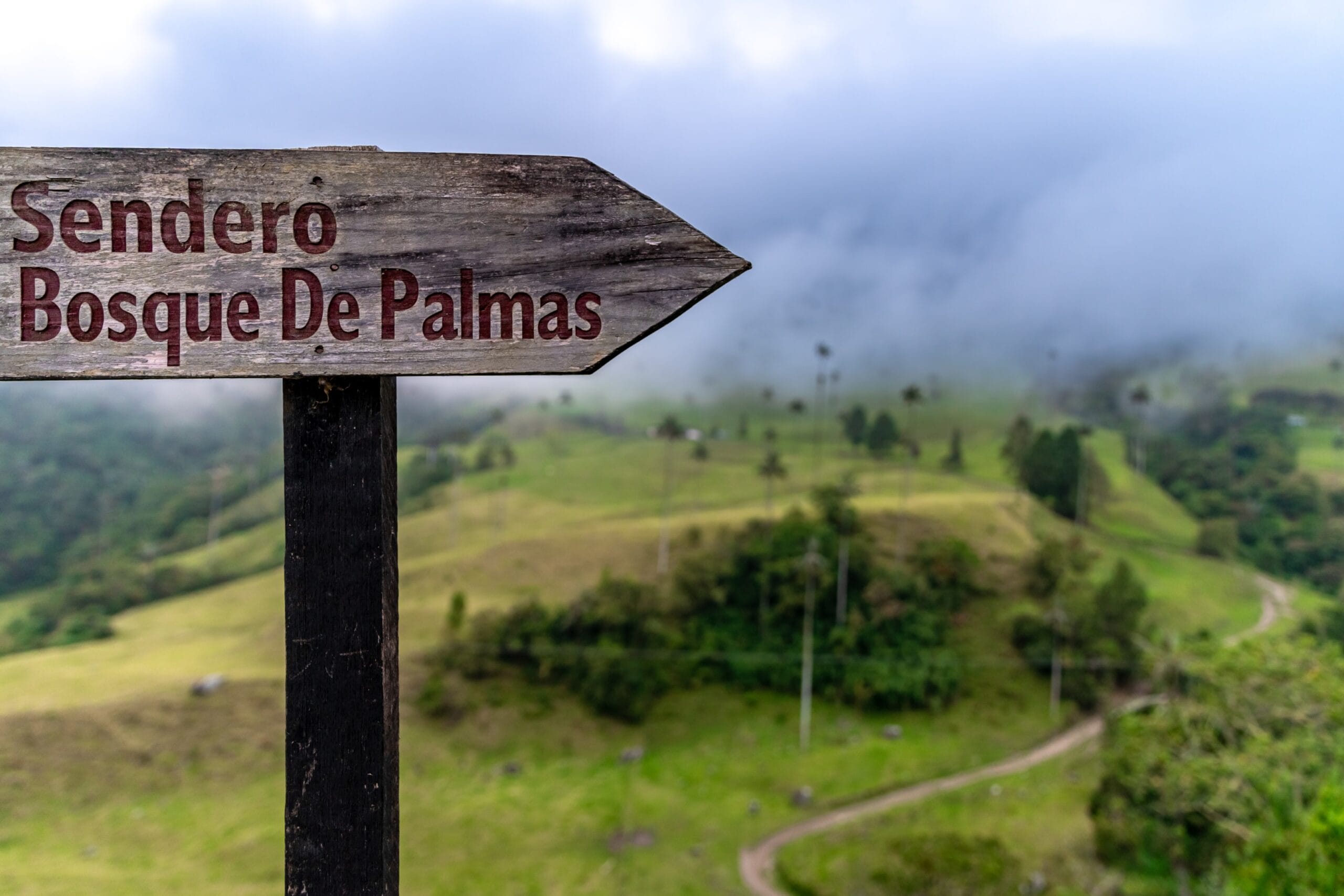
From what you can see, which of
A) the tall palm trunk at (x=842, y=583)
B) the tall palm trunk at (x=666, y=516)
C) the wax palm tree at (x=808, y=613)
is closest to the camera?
the wax palm tree at (x=808, y=613)

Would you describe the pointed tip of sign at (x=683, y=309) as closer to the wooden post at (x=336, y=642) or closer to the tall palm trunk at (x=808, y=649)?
the wooden post at (x=336, y=642)

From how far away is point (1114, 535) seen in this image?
2904 inches

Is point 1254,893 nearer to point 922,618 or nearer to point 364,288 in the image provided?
point 364,288

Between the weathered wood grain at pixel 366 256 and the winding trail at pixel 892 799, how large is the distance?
120 ft

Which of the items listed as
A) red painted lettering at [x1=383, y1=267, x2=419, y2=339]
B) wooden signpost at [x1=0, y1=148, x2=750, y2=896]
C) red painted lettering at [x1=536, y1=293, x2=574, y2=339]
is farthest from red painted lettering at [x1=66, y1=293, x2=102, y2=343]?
red painted lettering at [x1=536, y1=293, x2=574, y2=339]

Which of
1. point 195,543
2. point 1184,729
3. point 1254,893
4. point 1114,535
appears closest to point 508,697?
point 1184,729

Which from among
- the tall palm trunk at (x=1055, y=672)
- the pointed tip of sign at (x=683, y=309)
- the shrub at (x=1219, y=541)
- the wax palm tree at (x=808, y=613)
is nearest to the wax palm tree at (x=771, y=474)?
the wax palm tree at (x=808, y=613)

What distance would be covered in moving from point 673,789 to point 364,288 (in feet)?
148

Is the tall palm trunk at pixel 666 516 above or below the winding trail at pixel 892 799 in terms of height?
above

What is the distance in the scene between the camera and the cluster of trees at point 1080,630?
52.1 m

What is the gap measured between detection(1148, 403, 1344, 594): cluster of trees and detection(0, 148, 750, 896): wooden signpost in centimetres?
8536

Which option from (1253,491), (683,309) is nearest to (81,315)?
(683,309)

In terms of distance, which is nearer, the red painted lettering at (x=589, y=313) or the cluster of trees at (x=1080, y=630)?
the red painted lettering at (x=589, y=313)

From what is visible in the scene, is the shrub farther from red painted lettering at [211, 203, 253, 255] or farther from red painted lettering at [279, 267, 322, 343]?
red painted lettering at [211, 203, 253, 255]
